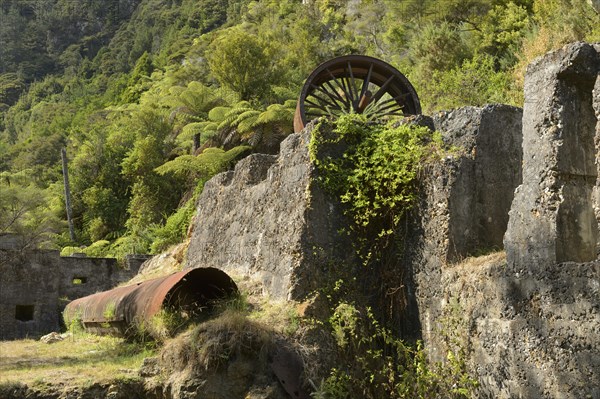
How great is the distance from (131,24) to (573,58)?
9411 cm

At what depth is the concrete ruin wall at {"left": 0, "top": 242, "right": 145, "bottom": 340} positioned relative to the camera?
16.5 m

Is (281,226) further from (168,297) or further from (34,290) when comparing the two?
(34,290)

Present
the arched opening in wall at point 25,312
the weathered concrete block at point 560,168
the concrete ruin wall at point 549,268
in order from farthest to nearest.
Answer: the arched opening in wall at point 25,312 < the weathered concrete block at point 560,168 < the concrete ruin wall at point 549,268

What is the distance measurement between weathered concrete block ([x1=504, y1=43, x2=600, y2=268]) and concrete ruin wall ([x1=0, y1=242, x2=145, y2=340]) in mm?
12442

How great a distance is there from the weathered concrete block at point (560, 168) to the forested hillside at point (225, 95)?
979 cm

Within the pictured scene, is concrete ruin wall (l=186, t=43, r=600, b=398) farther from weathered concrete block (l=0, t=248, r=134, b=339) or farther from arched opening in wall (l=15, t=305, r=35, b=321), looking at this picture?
arched opening in wall (l=15, t=305, r=35, b=321)

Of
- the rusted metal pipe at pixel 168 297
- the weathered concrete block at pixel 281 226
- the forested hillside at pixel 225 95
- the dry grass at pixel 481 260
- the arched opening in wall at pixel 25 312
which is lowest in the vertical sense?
the arched opening in wall at pixel 25 312

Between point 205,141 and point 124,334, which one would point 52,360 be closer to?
point 124,334

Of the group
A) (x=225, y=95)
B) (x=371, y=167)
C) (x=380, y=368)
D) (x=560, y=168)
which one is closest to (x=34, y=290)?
(x=371, y=167)

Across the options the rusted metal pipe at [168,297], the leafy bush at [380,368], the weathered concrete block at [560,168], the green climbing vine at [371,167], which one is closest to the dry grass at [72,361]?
the rusted metal pipe at [168,297]

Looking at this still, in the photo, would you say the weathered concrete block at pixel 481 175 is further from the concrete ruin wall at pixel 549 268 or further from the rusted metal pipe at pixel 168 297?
the rusted metal pipe at pixel 168 297

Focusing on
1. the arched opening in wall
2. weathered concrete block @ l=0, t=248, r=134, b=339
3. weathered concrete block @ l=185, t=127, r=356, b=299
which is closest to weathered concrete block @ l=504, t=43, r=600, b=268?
weathered concrete block @ l=185, t=127, r=356, b=299

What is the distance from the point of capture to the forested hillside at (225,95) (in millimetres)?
20281

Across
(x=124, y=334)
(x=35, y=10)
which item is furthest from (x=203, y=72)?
(x=35, y=10)
